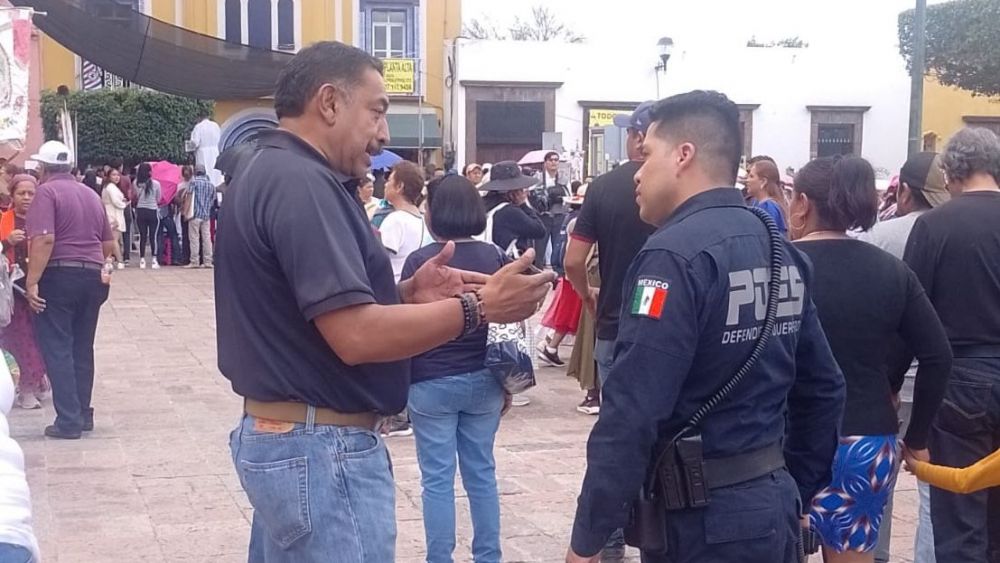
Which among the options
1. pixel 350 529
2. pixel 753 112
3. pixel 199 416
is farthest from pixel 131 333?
pixel 753 112

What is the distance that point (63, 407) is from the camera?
296 inches

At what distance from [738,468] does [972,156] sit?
7.05ft

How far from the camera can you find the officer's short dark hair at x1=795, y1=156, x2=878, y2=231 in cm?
390

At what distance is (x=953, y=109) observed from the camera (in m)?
31.3

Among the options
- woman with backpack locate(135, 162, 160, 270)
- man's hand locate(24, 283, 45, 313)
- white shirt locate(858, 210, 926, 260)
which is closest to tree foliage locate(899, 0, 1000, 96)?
woman with backpack locate(135, 162, 160, 270)

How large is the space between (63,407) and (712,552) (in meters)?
5.77

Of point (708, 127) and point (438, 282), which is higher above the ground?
point (708, 127)

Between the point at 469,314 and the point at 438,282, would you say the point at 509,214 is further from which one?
the point at 469,314

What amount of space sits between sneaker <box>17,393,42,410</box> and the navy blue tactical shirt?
6439 millimetres

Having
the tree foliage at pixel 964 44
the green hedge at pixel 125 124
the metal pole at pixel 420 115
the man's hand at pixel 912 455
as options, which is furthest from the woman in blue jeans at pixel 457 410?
the tree foliage at pixel 964 44

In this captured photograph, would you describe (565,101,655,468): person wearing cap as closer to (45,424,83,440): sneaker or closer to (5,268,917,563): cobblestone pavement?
(5,268,917,563): cobblestone pavement

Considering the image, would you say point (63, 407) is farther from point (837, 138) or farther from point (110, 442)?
point (837, 138)

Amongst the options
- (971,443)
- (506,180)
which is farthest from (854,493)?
(506,180)

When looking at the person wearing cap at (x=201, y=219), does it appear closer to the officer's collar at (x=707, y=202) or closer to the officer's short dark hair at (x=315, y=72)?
the officer's short dark hair at (x=315, y=72)
